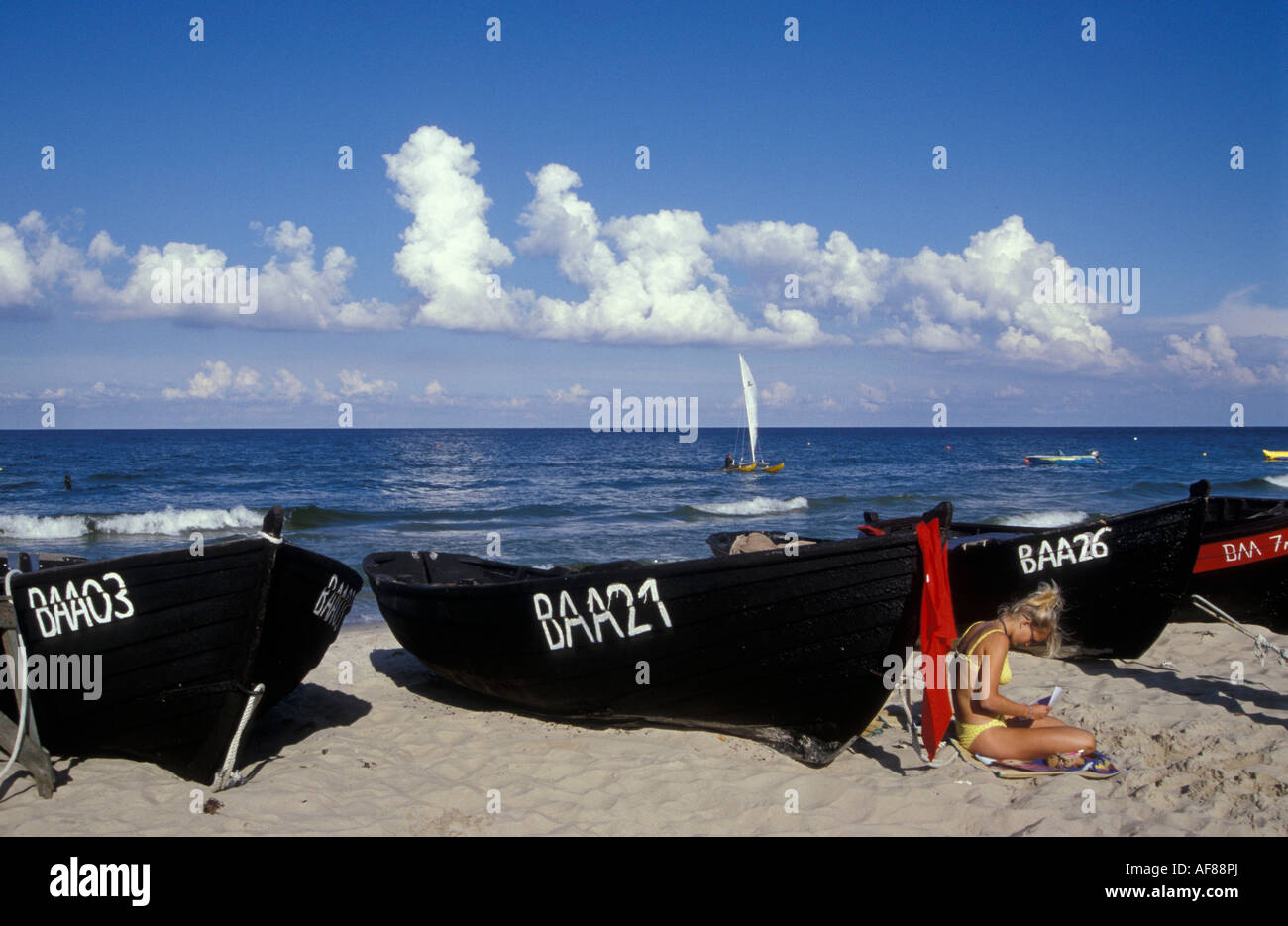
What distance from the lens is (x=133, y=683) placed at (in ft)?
16.7

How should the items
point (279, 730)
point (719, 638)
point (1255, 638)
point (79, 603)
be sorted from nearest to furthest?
point (79, 603) < point (719, 638) < point (279, 730) < point (1255, 638)

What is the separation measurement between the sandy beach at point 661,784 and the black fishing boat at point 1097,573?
94 cm

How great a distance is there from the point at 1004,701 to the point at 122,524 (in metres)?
24.7

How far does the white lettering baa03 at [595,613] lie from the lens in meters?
5.55

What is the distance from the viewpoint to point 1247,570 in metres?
9.05

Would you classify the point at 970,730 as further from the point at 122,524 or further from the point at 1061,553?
the point at 122,524

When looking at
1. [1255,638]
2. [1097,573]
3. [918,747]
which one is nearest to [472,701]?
[918,747]

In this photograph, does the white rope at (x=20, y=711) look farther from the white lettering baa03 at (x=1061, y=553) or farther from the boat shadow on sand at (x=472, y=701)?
the white lettering baa03 at (x=1061, y=553)

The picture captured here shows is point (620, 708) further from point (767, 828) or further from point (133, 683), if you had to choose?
point (133, 683)

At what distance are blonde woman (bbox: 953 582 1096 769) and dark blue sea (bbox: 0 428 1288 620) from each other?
8.97 m

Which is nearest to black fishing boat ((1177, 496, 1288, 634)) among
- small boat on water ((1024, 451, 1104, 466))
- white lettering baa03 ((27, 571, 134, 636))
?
white lettering baa03 ((27, 571, 134, 636))

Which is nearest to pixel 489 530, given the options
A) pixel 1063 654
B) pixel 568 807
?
pixel 1063 654
